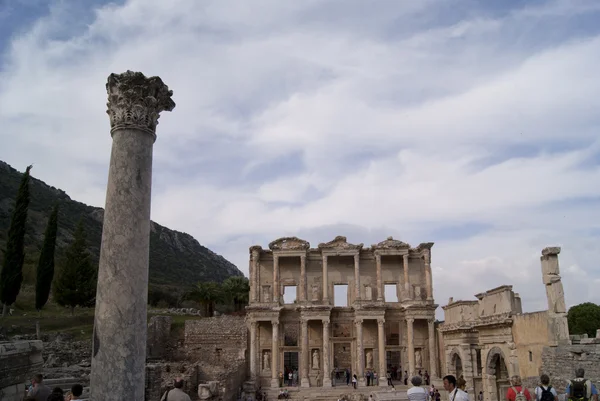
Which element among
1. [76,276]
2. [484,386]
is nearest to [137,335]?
[484,386]

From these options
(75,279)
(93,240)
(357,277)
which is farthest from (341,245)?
(93,240)

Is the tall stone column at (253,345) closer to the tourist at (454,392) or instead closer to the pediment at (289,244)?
the pediment at (289,244)

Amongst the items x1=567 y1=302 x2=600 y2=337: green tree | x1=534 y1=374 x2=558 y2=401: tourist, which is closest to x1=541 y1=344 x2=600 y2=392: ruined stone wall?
x1=534 y1=374 x2=558 y2=401: tourist

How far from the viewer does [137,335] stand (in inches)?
250

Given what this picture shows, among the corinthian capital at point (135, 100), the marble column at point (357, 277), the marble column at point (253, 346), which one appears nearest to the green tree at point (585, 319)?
the marble column at point (357, 277)

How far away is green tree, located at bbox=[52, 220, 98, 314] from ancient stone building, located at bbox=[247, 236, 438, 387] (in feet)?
40.6

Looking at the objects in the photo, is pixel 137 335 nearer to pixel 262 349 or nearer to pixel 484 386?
pixel 484 386

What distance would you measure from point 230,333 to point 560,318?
79.4ft

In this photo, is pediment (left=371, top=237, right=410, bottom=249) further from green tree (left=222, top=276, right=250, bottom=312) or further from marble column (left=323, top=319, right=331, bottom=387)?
green tree (left=222, top=276, right=250, bottom=312)

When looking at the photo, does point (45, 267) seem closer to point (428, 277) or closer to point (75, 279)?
point (75, 279)

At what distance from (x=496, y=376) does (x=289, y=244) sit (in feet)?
Answer: 57.1

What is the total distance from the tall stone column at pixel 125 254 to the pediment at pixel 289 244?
30.2 m

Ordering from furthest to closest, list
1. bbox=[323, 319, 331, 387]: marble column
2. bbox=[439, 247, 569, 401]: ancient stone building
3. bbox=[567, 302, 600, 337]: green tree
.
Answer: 1. bbox=[567, 302, 600, 337]: green tree
2. bbox=[323, 319, 331, 387]: marble column
3. bbox=[439, 247, 569, 401]: ancient stone building

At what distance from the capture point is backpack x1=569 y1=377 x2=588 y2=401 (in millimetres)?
9023
